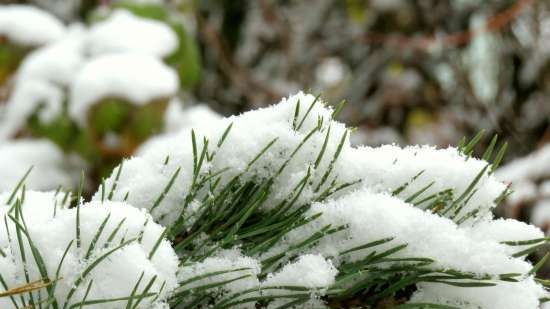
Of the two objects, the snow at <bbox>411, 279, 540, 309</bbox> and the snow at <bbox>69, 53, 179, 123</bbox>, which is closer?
the snow at <bbox>411, 279, 540, 309</bbox>

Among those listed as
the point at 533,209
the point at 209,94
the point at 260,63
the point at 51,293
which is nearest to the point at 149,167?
the point at 51,293

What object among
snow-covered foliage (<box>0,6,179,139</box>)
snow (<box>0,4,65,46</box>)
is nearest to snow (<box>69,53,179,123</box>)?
snow-covered foliage (<box>0,6,179,139</box>)

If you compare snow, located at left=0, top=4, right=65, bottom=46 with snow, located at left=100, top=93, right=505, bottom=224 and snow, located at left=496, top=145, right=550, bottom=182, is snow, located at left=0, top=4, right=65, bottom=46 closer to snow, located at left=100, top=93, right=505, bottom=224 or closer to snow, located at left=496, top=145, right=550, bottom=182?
snow, located at left=496, top=145, right=550, bottom=182

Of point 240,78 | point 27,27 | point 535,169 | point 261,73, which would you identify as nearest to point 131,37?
point 27,27

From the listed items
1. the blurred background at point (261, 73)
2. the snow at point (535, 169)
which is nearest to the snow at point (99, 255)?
the blurred background at point (261, 73)

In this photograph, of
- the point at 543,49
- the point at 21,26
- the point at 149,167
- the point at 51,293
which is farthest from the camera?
the point at 543,49

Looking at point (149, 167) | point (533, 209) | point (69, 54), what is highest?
point (69, 54)

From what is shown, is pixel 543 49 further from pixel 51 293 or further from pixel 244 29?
pixel 51 293
